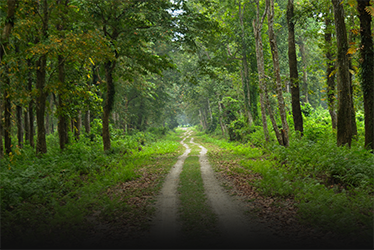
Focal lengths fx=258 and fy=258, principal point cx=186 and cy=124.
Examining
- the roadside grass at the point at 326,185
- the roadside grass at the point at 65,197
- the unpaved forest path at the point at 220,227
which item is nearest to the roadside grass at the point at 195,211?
the unpaved forest path at the point at 220,227

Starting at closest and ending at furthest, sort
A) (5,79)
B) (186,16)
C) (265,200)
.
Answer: (265,200)
(5,79)
(186,16)

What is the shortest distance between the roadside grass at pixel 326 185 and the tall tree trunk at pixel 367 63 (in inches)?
47.9

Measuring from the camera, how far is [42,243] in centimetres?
534

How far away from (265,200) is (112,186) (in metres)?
5.88

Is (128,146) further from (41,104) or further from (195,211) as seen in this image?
(195,211)

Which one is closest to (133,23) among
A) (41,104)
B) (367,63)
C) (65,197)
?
(41,104)

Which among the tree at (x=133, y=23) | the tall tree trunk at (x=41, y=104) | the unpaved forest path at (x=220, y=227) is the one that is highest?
the tree at (x=133, y=23)

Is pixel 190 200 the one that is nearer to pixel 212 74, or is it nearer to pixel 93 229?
pixel 93 229

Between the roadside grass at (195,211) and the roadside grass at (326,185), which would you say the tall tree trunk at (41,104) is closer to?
the roadside grass at (195,211)

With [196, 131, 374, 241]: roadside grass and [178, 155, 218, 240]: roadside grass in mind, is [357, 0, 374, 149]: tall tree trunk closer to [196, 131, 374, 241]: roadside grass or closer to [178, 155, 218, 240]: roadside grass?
[196, 131, 374, 241]: roadside grass

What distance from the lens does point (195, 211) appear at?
7.13 meters

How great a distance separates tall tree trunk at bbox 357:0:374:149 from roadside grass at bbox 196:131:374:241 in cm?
122

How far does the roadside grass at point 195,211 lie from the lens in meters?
5.81

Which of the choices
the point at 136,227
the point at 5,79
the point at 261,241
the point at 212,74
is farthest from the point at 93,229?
the point at 212,74
